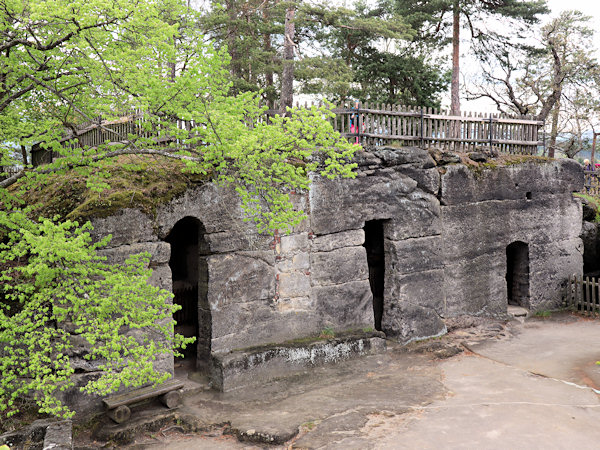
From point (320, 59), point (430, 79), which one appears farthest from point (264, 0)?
point (430, 79)

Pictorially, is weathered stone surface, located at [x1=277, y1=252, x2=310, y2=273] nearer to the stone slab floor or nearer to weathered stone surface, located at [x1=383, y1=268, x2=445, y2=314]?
the stone slab floor

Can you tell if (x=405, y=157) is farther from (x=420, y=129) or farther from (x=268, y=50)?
(x=268, y=50)

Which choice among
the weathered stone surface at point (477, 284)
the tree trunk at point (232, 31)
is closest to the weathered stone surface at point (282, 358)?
the weathered stone surface at point (477, 284)

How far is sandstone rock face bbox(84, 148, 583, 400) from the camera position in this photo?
9.00m

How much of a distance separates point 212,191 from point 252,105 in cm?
235

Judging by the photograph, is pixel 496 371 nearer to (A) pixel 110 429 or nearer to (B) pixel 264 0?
(A) pixel 110 429

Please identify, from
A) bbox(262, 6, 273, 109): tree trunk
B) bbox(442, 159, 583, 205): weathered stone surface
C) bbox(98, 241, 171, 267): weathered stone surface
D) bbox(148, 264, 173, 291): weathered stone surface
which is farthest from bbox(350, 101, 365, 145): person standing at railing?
bbox(262, 6, 273, 109): tree trunk

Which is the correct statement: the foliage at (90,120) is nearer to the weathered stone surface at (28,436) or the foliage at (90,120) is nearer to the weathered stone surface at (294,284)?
the weathered stone surface at (28,436)

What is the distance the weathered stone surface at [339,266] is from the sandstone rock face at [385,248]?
0.07 ft

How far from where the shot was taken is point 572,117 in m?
25.8

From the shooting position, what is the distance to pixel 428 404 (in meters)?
8.29

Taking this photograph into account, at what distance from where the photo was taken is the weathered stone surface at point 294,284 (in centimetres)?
983

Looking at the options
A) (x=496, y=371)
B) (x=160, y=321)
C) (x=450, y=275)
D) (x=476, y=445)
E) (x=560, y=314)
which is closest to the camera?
(x=476, y=445)

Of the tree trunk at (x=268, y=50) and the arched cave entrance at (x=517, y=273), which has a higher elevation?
the tree trunk at (x=268, y=50)
